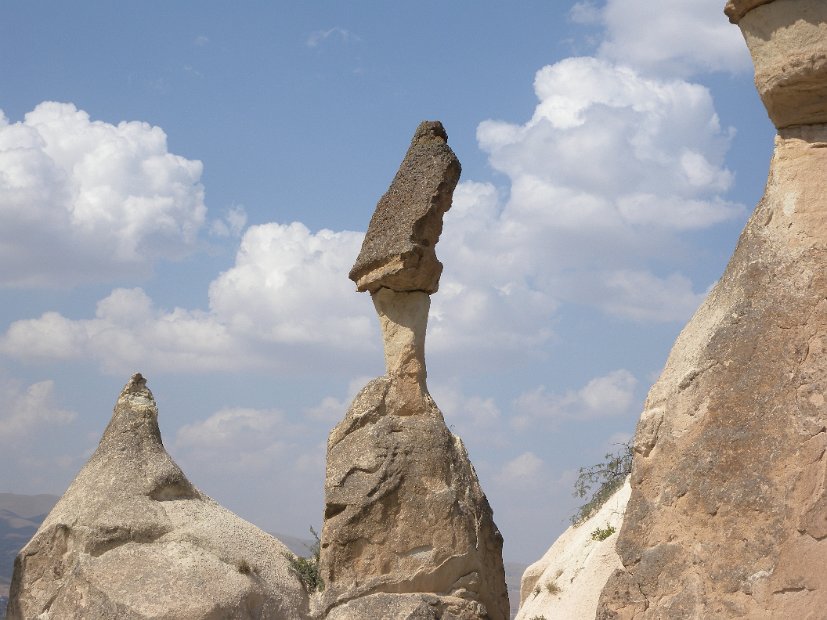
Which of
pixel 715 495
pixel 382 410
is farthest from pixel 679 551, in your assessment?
pixel 382 410

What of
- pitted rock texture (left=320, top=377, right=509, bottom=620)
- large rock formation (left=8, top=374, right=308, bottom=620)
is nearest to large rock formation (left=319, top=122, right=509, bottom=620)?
pitted rock texture (left=320, top=377, right=509, bottom=620)

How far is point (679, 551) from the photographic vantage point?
6.41 m

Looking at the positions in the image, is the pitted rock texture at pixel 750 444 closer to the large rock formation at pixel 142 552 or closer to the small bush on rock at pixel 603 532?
the large rock formation at pixel 142 552

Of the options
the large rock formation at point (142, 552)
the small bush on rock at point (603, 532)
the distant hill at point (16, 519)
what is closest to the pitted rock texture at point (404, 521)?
the large rock formation at point (142, 552)

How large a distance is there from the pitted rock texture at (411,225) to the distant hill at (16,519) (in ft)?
200

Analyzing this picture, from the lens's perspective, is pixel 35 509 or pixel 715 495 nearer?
pixel 715 495

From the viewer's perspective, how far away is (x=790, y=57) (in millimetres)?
6707

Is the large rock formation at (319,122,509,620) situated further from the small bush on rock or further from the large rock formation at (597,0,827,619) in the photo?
the small bush on rock

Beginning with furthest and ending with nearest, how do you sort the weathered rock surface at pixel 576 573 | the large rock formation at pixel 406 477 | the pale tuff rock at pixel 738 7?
the weathered rock surface at pixel 576 573
the large rock formation at pixel 406 477
the pale tuff rock at pixel 738 7

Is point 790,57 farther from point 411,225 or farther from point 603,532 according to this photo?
point 603,532

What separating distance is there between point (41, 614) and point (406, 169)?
6.03 meters

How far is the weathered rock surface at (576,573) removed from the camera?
16.5 metres

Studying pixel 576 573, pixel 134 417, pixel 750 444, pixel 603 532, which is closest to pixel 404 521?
pixel 134 417

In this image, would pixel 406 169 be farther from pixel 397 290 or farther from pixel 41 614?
pixel 41 614
